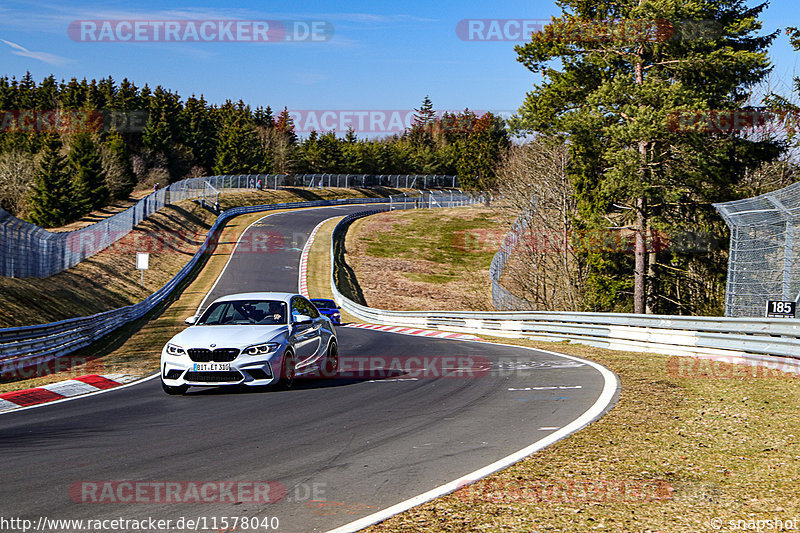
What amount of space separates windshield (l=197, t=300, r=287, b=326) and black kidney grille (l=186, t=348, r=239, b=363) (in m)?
1.09

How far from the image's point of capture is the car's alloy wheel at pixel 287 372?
10914 mm

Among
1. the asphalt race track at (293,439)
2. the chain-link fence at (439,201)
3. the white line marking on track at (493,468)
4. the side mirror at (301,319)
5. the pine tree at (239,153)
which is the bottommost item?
the asphalt race track at (293,439)

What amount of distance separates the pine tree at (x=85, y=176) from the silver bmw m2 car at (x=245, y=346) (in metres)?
66.2

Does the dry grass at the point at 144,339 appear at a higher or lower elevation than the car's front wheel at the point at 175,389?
lower

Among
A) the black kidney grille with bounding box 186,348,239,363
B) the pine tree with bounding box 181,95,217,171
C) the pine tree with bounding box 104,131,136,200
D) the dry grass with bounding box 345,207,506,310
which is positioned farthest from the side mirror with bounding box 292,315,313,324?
the pine tree with bounding box 181,95,217,171

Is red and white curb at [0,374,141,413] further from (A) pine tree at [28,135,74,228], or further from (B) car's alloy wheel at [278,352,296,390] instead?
(A) pine tree at [28,135,74,228]

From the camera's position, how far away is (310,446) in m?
6.91

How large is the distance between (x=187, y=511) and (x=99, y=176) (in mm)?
76052

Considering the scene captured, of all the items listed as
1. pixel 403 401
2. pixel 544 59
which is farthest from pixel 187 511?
pixel 544 59

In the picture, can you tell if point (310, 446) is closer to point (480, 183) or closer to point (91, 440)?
point (91, 440)

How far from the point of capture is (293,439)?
23.8 ft

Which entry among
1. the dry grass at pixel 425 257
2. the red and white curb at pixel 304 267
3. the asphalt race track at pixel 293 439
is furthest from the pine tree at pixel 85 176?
the asphalt race track at pixel 293 439

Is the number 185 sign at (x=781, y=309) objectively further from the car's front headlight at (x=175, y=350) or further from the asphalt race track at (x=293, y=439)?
the car's front headlight at (x=175, y=350)

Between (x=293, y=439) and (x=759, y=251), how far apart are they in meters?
11.7
